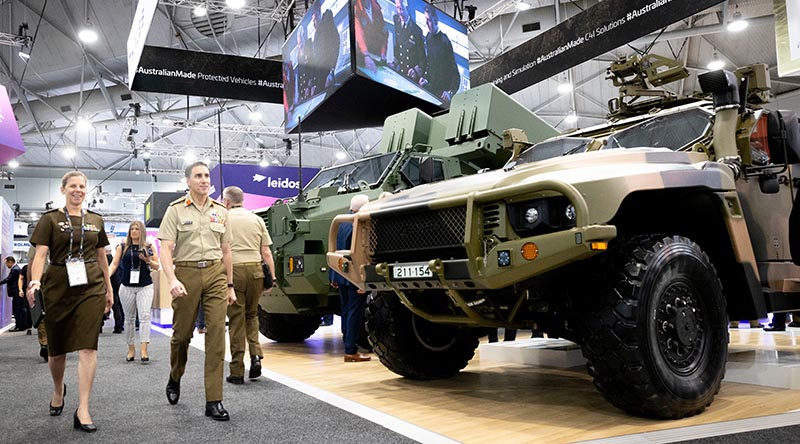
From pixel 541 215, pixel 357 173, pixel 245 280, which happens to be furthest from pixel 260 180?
pixel 541 215

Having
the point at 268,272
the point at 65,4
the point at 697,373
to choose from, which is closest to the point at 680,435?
the point at 697,373

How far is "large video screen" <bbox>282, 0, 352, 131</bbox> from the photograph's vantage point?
352 inches

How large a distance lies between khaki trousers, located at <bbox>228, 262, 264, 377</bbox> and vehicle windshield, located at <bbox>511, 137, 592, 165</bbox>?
91.5 inches

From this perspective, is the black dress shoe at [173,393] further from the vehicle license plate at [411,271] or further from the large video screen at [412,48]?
the large video screen at [412,48]

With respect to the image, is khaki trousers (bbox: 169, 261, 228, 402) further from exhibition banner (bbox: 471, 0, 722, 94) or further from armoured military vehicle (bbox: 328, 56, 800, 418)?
exhibition banner (bbox: 471, 0, 722, 94)

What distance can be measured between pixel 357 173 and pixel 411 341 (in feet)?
10.8

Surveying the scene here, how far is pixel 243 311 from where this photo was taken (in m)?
5.50

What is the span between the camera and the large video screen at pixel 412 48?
8859 mm

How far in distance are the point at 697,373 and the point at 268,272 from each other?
362 cm

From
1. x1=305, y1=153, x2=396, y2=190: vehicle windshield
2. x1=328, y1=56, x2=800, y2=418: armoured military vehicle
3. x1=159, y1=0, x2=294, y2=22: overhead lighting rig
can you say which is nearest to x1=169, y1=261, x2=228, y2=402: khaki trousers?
x1=328, y1=56, x2=800, y2=418: armoured military vehicle

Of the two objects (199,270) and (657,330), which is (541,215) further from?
(199,270)

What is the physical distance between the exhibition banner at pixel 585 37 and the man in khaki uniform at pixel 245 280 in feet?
17.1

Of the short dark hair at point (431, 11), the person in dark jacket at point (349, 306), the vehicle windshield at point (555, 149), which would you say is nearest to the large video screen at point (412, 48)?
the short dark hair at point (431, 11)

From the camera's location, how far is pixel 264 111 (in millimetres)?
25609
